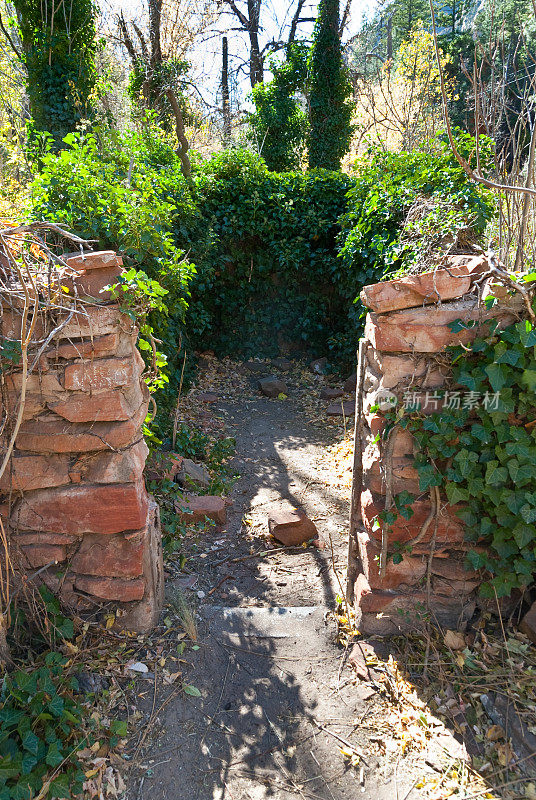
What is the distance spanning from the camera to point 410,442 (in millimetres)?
2535

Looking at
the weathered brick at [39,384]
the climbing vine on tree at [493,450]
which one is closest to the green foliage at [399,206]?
the climbing vine on tree at [493,450]

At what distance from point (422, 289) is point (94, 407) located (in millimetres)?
1616

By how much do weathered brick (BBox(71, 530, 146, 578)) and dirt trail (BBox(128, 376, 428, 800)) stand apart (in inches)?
22.4

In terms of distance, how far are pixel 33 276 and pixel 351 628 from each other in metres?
2.43

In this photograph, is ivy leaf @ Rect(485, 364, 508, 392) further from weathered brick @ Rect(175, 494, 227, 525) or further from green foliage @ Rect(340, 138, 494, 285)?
green foliage @ Rect(340, 138, 494, 285)

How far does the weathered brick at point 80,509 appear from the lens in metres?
2.47

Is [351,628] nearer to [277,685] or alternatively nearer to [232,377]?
[277,685]

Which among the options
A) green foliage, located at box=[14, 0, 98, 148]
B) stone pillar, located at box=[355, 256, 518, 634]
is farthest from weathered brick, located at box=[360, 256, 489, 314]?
Result: green foliage, located at box=[14, 0, 98, 148]

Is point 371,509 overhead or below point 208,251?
below

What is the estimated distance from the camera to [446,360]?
2.43 m

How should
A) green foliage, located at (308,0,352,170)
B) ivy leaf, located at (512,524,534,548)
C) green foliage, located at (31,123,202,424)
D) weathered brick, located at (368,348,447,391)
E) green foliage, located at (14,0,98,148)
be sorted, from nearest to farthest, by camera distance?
ivy leaf, located at (512,524,534,548), weathered brick, located at (368,348,447,391), green foliage, located at (31,123,202,424), green foliage, located at (14,0,98,148), green foliage, located at (308,0,352,170)

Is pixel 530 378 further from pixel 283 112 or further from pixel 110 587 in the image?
pixel 283 112

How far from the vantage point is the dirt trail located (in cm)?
210

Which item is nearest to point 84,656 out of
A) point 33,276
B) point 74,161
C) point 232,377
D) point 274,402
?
point 33,276
